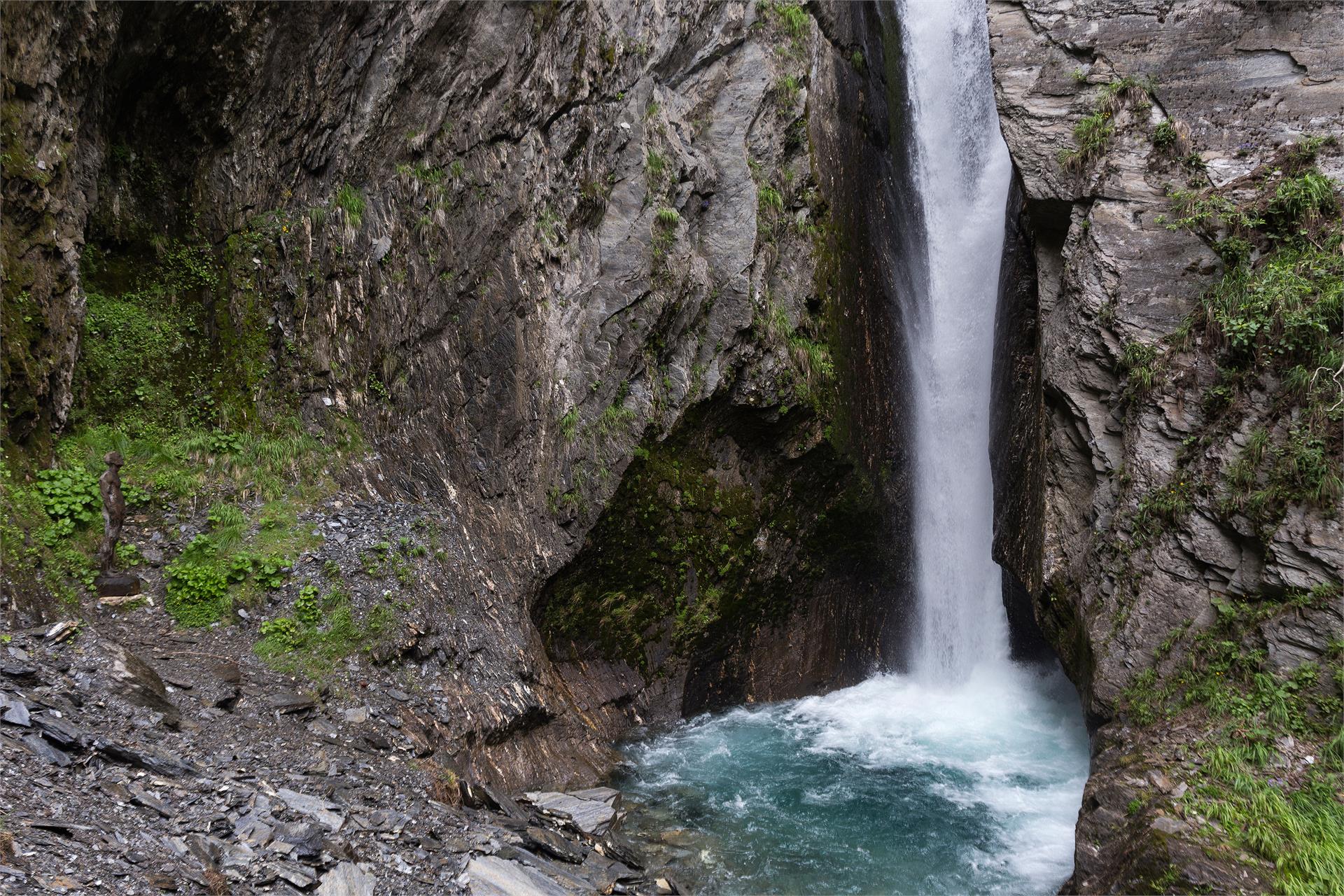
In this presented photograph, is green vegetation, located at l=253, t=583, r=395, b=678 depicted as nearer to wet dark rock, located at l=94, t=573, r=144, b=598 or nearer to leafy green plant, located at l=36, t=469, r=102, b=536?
wet dark rock, located at l=94, t=573, r=144, b=598

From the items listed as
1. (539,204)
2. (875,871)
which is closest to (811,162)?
(539,204)

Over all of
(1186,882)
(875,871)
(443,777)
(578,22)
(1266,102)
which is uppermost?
(578,22)

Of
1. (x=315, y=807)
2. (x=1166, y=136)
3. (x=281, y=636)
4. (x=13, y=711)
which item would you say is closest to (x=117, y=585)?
(x=281, y=636)

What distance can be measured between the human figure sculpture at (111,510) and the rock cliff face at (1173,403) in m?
8.57

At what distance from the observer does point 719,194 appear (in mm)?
10688

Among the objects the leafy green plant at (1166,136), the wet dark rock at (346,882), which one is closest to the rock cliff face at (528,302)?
the wet dark rock at (346,882)

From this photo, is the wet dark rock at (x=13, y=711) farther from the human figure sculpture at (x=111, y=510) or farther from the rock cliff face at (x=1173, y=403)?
the rock cliff face at (x=1173, y=403)

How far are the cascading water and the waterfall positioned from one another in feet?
0.08

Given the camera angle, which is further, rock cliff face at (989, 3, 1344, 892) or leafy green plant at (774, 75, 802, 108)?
leafy green plant at (774, 75, 802, 108)

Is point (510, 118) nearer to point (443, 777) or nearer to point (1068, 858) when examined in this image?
point (443, 777)

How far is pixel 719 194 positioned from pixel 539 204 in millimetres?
2522

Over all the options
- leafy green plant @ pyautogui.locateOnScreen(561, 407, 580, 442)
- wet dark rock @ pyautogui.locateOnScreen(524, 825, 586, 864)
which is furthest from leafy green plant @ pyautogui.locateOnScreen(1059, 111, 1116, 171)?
wet dark rock @ pyautogui.locateOnScreen(524, 825, 586, 864)

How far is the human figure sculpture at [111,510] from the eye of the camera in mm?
6617

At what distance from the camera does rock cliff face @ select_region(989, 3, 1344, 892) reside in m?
6.27
